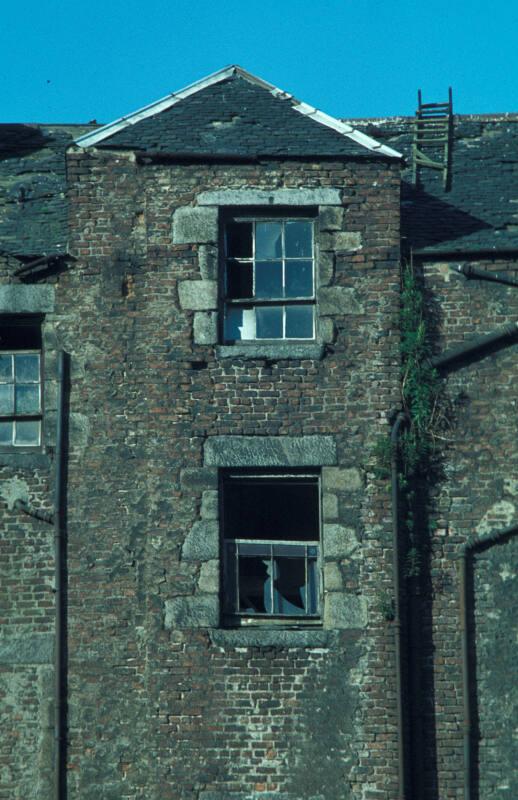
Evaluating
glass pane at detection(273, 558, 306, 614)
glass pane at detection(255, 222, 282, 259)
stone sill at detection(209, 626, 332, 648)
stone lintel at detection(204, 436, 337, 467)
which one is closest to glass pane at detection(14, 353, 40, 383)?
stone lintel at detection(204, 436, 337, 467)

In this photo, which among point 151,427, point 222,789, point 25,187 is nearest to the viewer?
point 222,789

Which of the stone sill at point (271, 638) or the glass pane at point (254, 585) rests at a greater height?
the glass pane at point (254, 585)

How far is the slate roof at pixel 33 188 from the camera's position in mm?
17312

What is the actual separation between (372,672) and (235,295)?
15.1 feet

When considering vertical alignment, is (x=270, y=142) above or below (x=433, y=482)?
above

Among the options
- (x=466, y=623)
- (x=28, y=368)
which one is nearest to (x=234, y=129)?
(x=28, y=368)

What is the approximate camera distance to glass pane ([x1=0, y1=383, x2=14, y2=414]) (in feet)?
55.0

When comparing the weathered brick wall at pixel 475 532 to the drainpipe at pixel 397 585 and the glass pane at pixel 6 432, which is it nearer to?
the drainpipe at pixel 397 585

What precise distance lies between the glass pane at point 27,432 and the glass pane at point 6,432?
0.06m

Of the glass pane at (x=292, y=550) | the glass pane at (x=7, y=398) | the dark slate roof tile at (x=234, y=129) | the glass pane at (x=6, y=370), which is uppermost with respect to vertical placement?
the dark slate roof tile at (x=234, y=129)

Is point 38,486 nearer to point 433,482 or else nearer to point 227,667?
point 227,667

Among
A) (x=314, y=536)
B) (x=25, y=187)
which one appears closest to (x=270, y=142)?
(x=25, y=187)

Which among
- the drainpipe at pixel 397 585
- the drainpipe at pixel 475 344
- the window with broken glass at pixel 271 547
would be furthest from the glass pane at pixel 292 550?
the drainpipe at pixel 475 344

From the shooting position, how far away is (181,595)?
15.7m
